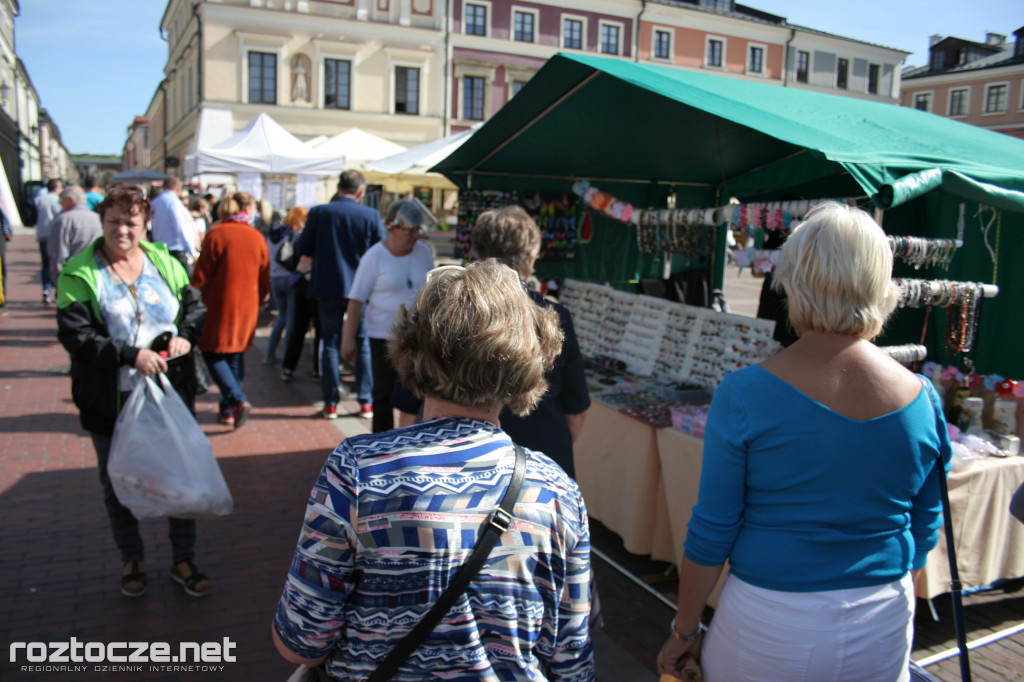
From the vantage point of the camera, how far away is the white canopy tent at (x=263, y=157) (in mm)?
10805

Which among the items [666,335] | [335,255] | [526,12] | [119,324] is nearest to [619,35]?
[526,12]

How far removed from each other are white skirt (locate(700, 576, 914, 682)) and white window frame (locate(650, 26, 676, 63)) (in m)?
36.7

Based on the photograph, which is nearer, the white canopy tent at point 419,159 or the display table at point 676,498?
the display table at point 676,498

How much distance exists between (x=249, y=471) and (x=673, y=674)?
3.92 metres

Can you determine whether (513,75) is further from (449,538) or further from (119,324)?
(449,538)

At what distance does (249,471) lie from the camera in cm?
507

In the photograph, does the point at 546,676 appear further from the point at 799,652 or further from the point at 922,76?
the point at 922,76

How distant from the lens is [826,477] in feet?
5.39

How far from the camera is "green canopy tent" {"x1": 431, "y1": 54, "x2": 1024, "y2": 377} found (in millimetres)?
3332

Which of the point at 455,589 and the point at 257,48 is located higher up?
the point at 257,48

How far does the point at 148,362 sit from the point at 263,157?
9.03 metres

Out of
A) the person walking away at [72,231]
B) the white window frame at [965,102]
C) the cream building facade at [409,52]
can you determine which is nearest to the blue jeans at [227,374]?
the person walking away at [72,231]

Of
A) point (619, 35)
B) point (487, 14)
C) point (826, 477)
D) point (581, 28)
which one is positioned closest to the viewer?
point (826, 477)

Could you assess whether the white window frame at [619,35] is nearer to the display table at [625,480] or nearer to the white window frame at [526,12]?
the white window frame at [526,12]
